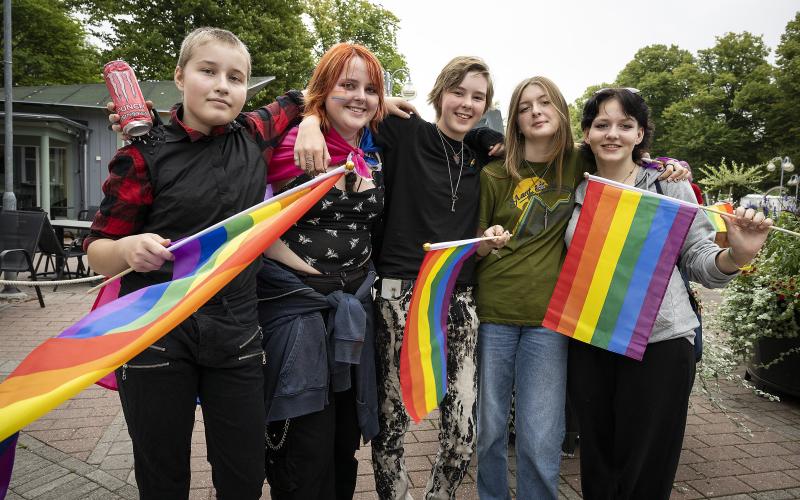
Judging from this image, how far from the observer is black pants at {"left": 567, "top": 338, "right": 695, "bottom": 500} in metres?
2.28

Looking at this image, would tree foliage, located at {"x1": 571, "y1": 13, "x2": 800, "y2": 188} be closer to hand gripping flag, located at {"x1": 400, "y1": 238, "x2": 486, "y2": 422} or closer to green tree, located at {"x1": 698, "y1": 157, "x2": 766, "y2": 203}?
green tree, located at {"x1": 698, "y1": 157, "x2": 766, "y2": 203}

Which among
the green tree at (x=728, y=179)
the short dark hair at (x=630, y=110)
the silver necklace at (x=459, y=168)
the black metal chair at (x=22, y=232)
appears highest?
the short dark hair at (x=630, y=110)

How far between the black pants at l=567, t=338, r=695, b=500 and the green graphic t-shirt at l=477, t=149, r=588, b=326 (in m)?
0.33

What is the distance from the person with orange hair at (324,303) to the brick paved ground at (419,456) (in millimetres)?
956

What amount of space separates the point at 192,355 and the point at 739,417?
4.30m

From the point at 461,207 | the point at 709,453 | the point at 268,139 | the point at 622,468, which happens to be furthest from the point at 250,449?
the point at 709,453

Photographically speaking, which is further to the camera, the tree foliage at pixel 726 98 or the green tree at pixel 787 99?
the tree foliage at pixel 726 98

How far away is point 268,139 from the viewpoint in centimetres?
229

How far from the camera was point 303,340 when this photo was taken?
2225mm

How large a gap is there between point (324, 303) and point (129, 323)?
2.46ft

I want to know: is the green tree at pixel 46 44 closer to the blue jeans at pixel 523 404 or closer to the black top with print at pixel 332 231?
the black top with print at pixel 332 231

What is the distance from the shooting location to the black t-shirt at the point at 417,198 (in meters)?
2.56

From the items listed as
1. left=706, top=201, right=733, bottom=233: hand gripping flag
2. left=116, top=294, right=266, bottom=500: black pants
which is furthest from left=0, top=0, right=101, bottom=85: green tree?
left=706, top=201, right=733, bottom=233: hand gripping flag

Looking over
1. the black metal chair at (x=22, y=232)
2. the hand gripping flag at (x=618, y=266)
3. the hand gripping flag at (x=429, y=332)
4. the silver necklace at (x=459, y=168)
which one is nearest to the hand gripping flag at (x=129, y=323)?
the hand gripping flag at (x=429, y=332)
